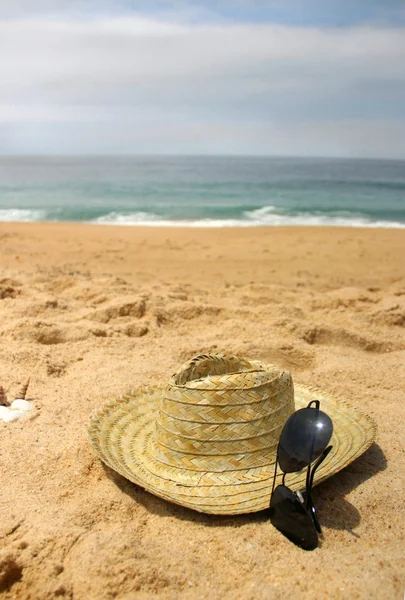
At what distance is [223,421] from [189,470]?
0.85 feet

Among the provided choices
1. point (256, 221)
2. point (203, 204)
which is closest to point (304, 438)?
point (256, 221)

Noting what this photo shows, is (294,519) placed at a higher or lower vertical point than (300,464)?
lower

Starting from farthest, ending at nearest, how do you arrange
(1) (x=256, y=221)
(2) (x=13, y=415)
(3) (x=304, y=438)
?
(1) (x=256, y=221), (2) (x=13, y=415), (3) (x=304, y=438)

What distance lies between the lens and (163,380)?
3.43m

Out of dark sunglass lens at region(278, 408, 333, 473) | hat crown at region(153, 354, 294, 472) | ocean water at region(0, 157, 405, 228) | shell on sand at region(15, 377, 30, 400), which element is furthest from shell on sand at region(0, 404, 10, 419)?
ocean water at region(0, 157, 405, 228)

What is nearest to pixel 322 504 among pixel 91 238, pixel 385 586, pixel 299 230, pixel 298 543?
pixel 298 543

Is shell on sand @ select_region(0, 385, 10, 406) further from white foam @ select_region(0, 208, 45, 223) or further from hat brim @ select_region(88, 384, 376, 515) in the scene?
white foam @ select_region(0, 208, 45, 223)

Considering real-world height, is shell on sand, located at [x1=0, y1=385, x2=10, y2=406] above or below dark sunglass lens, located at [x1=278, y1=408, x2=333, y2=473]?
below

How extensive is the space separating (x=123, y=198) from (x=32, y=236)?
42.6 ft

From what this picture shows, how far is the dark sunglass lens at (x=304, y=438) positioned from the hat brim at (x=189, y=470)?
1.00ft

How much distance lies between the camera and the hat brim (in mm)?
2109

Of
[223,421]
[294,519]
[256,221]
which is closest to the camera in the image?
[294,519]

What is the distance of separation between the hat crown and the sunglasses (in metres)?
0.24

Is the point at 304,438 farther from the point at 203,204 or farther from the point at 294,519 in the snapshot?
the point at 203,204
